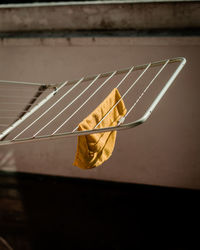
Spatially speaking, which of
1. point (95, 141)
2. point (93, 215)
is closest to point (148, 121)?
point (93, 215)

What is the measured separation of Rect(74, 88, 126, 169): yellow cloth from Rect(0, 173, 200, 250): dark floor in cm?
160

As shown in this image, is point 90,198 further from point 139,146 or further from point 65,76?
point 65,76

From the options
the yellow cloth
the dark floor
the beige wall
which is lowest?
the dark floor

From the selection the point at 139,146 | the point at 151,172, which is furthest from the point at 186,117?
the point at 151,172

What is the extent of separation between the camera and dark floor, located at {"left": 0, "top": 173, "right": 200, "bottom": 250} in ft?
9.14

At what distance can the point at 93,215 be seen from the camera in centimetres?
318


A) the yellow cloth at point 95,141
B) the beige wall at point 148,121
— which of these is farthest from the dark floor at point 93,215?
the yellow cloth at point 95,141

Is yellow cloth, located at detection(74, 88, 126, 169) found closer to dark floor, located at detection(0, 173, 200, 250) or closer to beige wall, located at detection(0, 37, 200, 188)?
beige wall, located at detection(0, 37, 200, 188)

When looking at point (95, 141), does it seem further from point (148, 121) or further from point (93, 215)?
point (93, 215)

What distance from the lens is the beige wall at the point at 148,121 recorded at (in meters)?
2.92

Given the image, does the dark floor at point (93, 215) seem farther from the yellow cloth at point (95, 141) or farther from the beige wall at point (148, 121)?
the yellow cloth at point (95, 141)

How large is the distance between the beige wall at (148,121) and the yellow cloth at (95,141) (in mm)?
1405

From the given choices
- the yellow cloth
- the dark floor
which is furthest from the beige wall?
the yellow cloth

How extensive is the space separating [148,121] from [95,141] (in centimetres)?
191
